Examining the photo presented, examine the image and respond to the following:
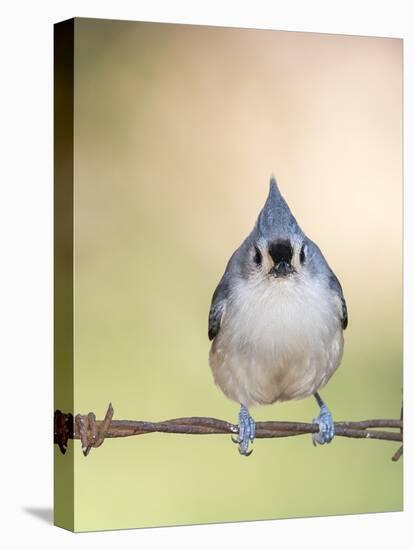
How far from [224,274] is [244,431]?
2.48 feet

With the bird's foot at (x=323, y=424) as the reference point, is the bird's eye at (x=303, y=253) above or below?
above

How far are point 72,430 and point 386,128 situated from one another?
222 centimetres

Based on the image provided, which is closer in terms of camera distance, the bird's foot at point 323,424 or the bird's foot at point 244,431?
the bird's foot at point 244,431

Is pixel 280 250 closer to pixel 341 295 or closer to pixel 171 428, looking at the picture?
pixel 341 295

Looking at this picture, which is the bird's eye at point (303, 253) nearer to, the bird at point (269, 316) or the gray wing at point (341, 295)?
the bird at point (269, 316)

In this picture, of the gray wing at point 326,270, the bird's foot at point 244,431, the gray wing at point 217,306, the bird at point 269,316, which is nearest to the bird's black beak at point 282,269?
→ the bird at point 269,316

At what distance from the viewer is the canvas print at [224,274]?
266 inches

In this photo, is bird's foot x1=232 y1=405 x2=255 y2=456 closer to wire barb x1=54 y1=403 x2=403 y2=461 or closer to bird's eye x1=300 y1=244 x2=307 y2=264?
wire barb x1=54 y1=403 x2=403 y2=461

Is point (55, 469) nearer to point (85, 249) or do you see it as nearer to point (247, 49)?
point (85, 249)

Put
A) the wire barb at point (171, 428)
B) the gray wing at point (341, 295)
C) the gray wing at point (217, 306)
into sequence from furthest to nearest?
the gray wing at point (341, 295) < the gray wing at point (217, 306) < the wire barb at point (171, 428)

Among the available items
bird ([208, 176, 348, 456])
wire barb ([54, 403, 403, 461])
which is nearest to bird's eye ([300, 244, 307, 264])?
bird ([208, 176, 348, 456])

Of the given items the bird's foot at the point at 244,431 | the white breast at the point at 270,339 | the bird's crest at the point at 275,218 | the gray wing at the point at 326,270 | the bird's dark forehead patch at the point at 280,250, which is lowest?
the bird's foot at the point at 244,431

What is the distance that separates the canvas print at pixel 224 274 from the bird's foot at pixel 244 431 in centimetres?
1

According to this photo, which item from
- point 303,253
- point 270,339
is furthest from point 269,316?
point 303,253
